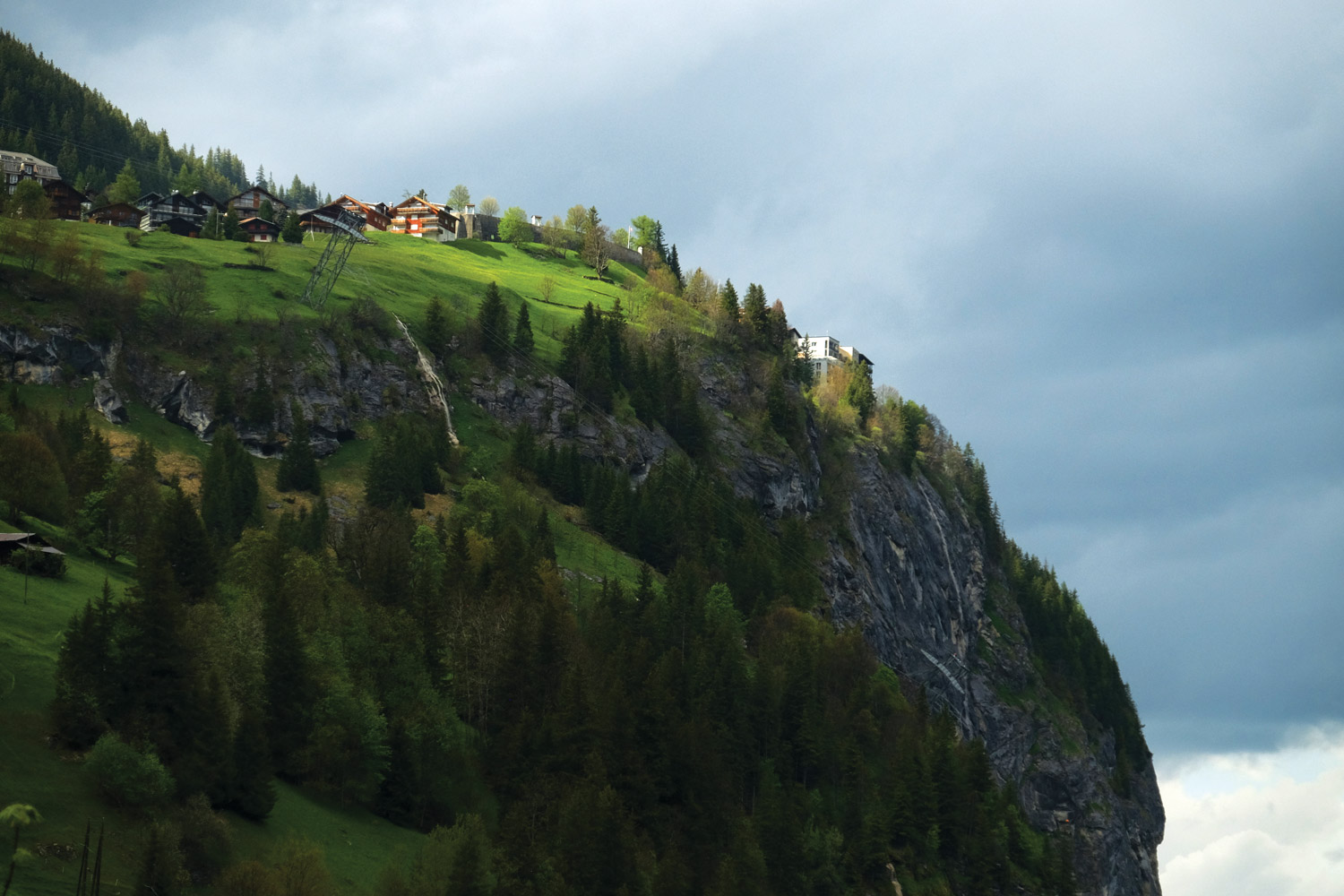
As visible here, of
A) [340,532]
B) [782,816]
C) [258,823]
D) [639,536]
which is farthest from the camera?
[639,536]

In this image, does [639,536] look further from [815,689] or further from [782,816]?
[782,816]

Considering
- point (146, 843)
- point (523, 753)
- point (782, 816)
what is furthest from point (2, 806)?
point (782, 816)

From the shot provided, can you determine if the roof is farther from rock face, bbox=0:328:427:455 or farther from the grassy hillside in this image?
the grassy hillside

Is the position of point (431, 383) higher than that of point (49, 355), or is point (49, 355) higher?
point (431, 383)

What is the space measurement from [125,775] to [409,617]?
35.4m

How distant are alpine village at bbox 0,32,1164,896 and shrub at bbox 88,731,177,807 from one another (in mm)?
158

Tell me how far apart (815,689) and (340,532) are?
49.0 meters

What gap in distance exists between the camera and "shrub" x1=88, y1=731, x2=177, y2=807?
64688 mm

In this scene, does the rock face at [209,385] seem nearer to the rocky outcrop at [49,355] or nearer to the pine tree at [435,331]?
the rocky outcrop at [49,355]

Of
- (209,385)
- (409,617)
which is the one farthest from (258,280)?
(409,617)

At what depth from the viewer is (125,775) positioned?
64.8 metres

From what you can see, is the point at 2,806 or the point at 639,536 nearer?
the point at 2,806

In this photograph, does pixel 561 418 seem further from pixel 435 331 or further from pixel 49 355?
pixel 49 355

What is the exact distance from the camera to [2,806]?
5912 cm
